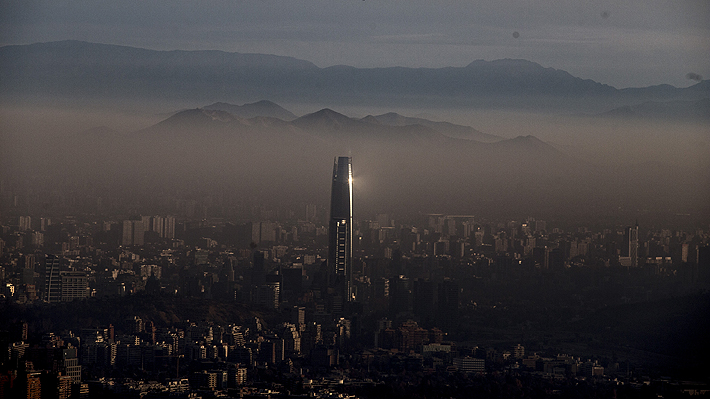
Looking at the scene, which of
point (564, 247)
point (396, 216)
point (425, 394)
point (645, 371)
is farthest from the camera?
point (396, 216)

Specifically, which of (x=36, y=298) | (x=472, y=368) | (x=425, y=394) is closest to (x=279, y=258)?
(x=36, y=298)

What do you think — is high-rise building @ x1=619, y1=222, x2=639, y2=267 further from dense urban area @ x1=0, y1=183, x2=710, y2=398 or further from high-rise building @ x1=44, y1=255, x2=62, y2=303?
high-rise building @ x1=44, y1=255, x2=62, y2=303

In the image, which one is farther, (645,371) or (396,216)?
(396,216)

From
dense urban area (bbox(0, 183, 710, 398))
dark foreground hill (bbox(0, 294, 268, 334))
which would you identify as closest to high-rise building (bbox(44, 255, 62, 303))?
dense urban area (bbox(0, 183, 710, 398))

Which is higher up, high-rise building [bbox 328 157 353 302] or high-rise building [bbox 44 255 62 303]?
high-rise building [bbox 328 157 353 302]

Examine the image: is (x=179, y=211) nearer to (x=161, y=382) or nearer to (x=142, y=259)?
(x=142, y=259)

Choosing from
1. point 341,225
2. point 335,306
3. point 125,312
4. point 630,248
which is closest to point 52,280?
point 125,312

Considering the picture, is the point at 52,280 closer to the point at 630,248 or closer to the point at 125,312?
the point at 125,312
